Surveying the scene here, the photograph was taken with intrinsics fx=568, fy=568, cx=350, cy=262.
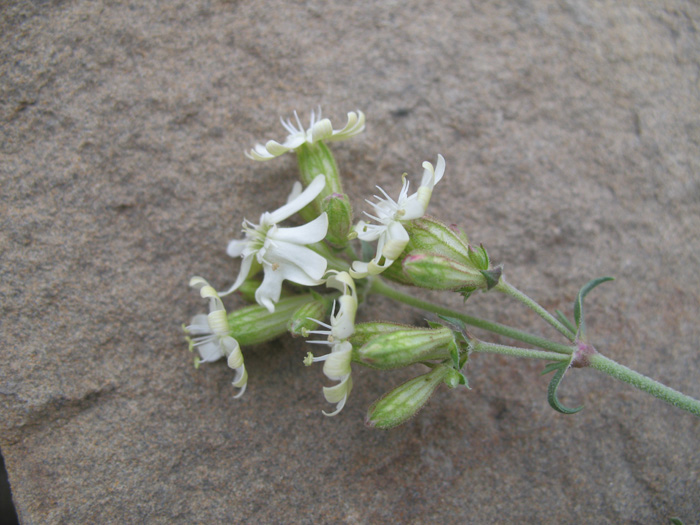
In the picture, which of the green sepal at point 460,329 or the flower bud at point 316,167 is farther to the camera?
the flower bud at point 316,167

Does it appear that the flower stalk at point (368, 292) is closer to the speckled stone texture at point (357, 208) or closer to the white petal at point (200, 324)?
the white petal at point (200, 324)

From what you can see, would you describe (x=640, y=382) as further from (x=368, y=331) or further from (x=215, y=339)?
(x=215, y=339)

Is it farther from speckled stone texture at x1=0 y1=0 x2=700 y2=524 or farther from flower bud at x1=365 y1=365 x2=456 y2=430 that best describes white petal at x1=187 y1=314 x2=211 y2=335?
flower bud at x1=365 y1=365 x2=456 y2=430

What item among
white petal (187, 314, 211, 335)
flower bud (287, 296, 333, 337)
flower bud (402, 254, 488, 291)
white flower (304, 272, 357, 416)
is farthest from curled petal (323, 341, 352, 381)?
white petal (187, 314, 211, 335)

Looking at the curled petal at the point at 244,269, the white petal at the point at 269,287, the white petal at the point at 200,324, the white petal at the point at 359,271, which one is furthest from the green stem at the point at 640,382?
the white petal at the point at 200,324

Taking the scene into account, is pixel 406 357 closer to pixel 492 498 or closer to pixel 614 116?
pixel 492 498

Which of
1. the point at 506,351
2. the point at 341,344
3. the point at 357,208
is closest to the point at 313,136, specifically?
the point at 357,208

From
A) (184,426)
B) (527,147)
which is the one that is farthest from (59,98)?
(527,147)
